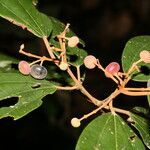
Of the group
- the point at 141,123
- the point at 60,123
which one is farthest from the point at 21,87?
the point at 60,123

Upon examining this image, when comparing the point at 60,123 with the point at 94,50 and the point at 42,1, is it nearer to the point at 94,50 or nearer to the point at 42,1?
the point at 42,1

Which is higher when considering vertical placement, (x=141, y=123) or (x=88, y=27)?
(x=88, y=27)

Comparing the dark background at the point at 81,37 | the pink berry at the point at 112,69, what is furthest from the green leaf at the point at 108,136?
the dark background at the point at 81,37

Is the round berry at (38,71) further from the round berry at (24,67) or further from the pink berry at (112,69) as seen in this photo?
the pink berry at (112,69)

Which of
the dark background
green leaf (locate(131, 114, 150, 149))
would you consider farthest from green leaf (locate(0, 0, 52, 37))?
the dark background

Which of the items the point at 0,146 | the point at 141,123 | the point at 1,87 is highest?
the point at 1,87

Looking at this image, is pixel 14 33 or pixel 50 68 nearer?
pixel 50 68

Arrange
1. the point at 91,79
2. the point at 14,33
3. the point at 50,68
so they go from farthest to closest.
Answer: the point at 91,79
the point at 14,33
the point at 50,68

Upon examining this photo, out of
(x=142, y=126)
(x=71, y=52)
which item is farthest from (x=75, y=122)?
(x=71, y=52)

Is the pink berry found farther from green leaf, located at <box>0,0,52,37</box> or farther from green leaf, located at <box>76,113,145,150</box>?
green leaf, located at <box>0,0,52,37</box>
